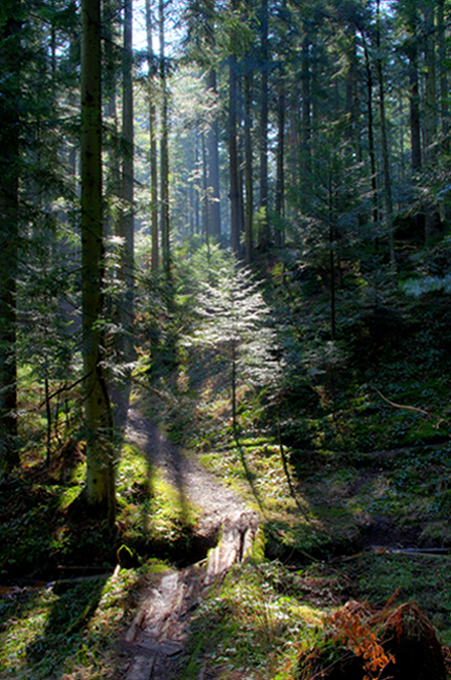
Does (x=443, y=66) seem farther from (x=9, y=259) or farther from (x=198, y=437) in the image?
(x=9, y=259)

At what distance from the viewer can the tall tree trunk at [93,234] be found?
6000 mm

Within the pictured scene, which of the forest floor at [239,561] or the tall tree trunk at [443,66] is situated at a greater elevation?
the tall tree trunk at [443,66]

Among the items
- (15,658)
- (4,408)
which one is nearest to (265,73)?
(4,408)

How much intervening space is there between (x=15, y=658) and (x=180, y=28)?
35.5ft

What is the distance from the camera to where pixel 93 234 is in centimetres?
609

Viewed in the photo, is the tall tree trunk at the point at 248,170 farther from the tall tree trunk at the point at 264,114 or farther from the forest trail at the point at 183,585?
the forest trail at the point at 183,585

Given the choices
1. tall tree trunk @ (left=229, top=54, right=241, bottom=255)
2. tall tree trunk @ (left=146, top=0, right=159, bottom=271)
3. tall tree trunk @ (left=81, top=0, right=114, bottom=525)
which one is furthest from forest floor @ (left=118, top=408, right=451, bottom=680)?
tall tree trunk @ (left=229, top=54, right=241, bottom=255)

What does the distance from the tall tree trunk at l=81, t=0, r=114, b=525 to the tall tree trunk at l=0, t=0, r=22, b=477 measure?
1.51m

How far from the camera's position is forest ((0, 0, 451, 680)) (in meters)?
3.87

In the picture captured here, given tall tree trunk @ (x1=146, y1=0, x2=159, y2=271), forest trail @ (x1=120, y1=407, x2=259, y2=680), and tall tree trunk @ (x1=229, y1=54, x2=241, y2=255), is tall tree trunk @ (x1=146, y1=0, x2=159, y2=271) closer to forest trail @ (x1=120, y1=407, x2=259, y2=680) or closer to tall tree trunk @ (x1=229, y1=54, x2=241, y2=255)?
tall tree trunk @ (x1=229, y1=54, x2=241, y2=255)

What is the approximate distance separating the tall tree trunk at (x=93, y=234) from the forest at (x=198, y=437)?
34 mm

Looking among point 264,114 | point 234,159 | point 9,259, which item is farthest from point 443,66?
point 9,259

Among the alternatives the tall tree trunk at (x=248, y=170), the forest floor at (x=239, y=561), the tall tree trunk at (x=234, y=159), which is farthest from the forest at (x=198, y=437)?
the tall tree trunk at (x=234, y=159)

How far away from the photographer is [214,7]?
23.8ft
